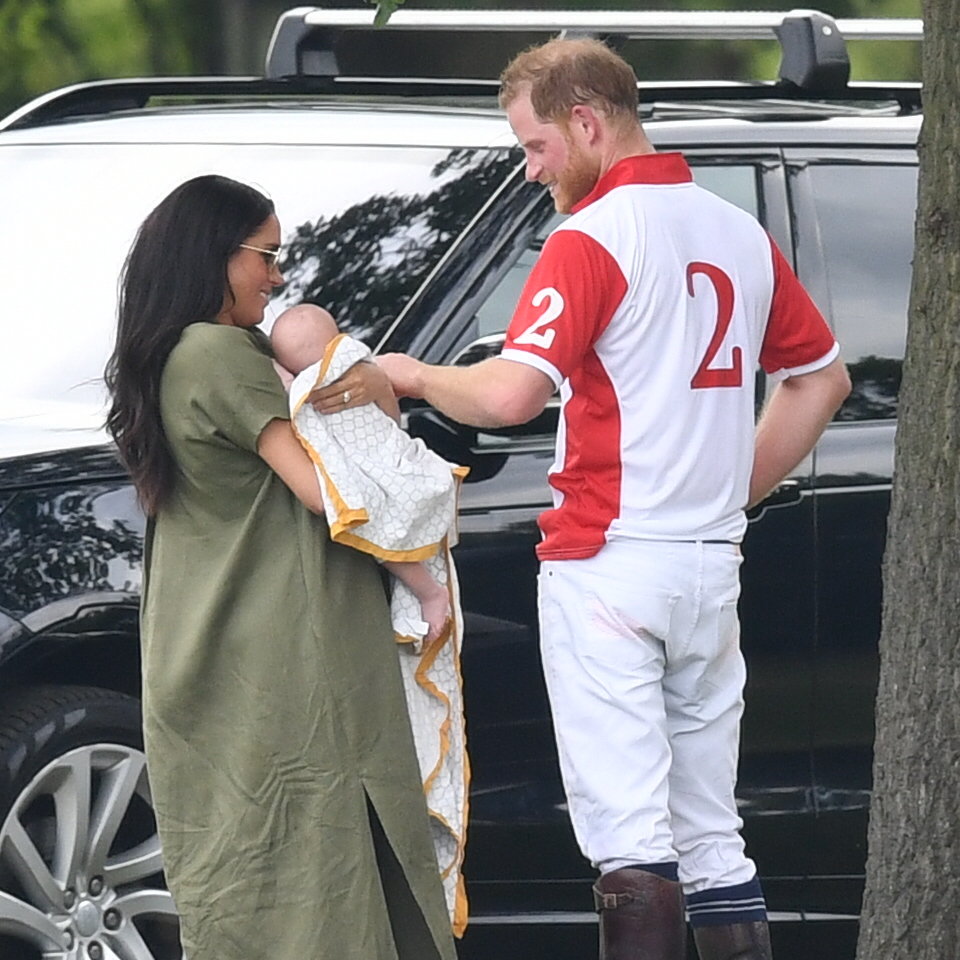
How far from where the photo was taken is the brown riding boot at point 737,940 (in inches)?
168

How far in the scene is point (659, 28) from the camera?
18.9ft

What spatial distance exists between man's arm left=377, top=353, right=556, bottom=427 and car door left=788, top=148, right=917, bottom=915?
1.21 metres

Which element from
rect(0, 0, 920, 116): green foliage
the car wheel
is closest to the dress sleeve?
the car wheel

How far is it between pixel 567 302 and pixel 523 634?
1076mm

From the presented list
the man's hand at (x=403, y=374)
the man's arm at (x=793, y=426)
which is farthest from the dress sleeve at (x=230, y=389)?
the man's arm at (x=793, y=426)

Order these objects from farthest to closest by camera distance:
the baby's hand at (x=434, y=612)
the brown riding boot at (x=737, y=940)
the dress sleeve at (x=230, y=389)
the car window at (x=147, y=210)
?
the car window at (x=147, y=210) < the brown riding boot at (x=737, y=940) < the baby's hand at (x=434, y=612) < the dress sleeve at (x=230, y=389)

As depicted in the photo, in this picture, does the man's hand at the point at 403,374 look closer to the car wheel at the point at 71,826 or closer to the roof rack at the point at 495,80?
the car wheel at the point at 71,826

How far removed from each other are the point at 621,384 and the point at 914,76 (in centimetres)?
1291

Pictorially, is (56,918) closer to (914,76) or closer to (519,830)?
(519,830)

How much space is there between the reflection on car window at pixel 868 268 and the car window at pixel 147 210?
0.72 m

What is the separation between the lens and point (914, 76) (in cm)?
1634

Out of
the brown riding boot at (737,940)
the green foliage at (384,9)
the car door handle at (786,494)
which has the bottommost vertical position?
the brown riding boot at (737,940)

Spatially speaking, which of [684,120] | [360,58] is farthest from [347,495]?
[360,58]

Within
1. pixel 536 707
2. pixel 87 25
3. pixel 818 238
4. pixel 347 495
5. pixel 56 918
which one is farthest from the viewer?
pixel 87 25
